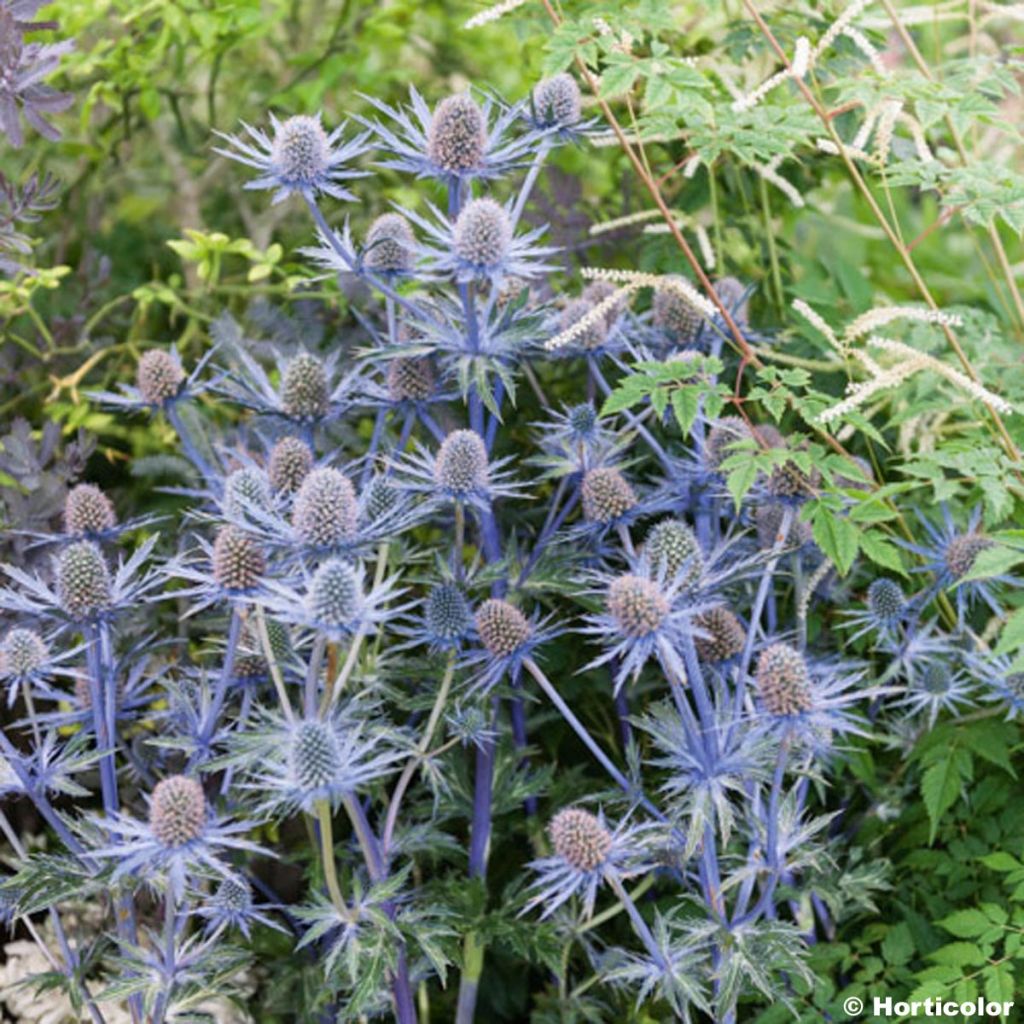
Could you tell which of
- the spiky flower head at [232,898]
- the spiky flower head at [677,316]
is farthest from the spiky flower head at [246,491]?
the spiky flower head at [677,316]

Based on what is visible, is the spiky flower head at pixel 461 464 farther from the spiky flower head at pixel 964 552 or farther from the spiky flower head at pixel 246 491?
the spiky flower head at pixel 964 552

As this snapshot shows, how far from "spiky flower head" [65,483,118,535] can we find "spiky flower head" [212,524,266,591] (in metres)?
0.33

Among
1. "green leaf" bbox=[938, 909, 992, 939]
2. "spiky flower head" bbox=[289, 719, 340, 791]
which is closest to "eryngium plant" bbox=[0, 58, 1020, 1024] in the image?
"spiky flower head" bbox=[289, 719, 340, 791]

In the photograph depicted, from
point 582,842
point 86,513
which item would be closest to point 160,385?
point 86,513

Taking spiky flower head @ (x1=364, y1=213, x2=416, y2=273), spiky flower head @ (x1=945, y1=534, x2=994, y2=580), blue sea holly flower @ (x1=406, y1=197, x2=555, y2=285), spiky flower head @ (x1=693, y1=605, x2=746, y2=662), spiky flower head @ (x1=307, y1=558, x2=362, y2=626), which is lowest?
spiky flower head @ (x1=945, y1=534, x2=994, y2=580)

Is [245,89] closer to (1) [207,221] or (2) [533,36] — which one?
(1) [207,221]

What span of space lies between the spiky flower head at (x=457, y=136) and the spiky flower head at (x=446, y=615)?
52cm

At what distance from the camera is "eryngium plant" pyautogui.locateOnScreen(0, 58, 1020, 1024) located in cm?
149

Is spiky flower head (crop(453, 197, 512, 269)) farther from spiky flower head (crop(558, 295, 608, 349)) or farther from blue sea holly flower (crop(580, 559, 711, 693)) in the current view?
blue sea holly flower (crop(580, 559, 711, 693))

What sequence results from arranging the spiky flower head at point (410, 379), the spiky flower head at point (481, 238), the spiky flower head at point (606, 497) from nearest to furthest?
the spiky flower head at point (481, 238)
the spiky flower head at point (606, 497)
the spiky flower head at point (410, 379)

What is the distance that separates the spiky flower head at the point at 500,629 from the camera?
1.60 meters

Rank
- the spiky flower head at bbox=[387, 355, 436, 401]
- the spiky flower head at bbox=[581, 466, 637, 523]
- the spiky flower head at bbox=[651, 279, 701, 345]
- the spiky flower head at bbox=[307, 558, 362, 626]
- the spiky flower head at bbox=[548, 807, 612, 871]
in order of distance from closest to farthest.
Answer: the spiky flower head at bbox=[307, 558, 362, 626]
the spiky flower head at bbox=[548, 807, 612, 871]
the spiky flower head at bbox=[581, 466, 637, 523]
the spiky flower head at bbox=[387, 355, 436, 401]
the spiky flower head at bbox=[651, 279, 701, 345]

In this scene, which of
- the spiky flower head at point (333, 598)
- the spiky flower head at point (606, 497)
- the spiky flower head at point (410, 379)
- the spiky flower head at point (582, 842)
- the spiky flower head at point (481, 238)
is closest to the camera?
the spiky flower head at point (333, 598)

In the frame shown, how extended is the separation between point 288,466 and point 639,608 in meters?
0.49
